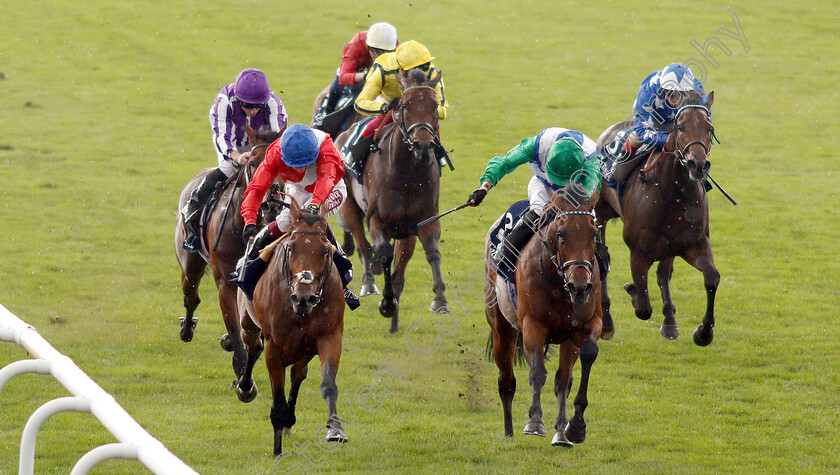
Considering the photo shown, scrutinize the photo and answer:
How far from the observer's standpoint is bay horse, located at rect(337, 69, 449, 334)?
8648mm

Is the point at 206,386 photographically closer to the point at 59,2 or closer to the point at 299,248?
the point at 299,248

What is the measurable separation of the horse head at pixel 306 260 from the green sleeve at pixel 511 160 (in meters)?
1.49

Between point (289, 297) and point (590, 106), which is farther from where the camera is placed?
point (590, 106)

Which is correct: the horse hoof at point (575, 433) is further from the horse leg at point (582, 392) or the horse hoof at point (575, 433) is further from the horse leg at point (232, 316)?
the horse leg at point (232, 316)

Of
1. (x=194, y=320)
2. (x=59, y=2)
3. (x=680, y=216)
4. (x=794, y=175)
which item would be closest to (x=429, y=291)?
(x=194, y=320)

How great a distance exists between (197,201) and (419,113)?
77.6 inches

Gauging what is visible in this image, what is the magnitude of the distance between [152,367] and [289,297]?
333 cm

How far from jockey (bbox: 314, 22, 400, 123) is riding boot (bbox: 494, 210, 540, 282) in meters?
4.12

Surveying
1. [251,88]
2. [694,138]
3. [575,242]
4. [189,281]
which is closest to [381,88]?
[251,88]

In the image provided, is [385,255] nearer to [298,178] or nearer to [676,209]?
[298,178]

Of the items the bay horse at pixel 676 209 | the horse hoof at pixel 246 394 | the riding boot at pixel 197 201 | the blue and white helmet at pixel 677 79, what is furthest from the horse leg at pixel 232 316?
the blue and white helmet at pixel 677 79

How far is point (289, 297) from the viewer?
20.6 feet

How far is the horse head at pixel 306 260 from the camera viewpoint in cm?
595

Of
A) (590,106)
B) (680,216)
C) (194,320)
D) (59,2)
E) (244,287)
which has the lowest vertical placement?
(194,320)
